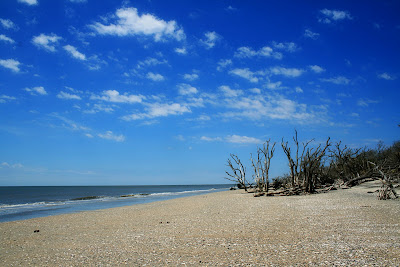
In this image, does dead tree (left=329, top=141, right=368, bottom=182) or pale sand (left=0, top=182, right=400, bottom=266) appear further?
dead tree (left=329, top=141, right=368, bottom=182)

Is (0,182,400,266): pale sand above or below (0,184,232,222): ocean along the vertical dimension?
above

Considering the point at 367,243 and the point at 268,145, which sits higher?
the point at 268,145

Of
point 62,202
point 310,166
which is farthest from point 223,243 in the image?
point 62,202

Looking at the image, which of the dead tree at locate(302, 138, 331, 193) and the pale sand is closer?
the pale sand

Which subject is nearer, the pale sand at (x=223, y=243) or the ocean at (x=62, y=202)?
the pale sand at (x=223, y=243)

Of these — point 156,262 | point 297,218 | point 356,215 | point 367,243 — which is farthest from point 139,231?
point 356,215

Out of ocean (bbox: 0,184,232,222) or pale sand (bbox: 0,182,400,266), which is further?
ocean (bbox: 0,184,232,222)

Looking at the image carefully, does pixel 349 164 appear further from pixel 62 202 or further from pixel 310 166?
pixel 62 202

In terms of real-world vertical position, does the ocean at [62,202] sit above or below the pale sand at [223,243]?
below

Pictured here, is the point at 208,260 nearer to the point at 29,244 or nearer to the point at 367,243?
the point at 367,243

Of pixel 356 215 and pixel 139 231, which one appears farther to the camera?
pixel 356 215

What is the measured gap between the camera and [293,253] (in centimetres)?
492

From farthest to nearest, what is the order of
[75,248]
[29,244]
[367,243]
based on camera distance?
[29,244], [75,248], [367,243]

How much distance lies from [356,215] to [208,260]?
21.4 ft
